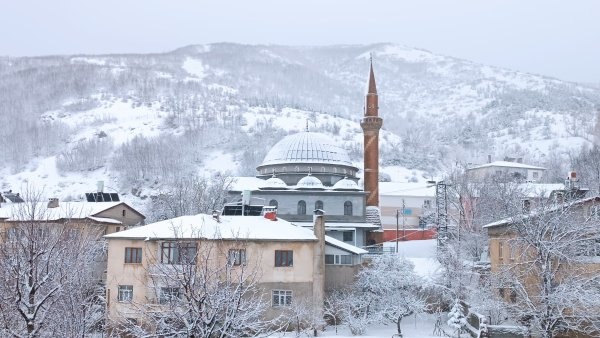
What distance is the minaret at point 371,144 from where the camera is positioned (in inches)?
2132

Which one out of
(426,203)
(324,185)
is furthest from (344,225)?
(426,203)

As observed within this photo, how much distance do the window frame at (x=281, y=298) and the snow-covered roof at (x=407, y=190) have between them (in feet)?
152

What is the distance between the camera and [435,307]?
119 ft

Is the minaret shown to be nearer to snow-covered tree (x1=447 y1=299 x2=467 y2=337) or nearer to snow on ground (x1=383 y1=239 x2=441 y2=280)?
snow on ground (x1=383 y1=239 x2=441 y2=280)

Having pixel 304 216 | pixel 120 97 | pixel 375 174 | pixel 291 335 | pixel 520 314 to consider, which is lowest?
pixel 291 335

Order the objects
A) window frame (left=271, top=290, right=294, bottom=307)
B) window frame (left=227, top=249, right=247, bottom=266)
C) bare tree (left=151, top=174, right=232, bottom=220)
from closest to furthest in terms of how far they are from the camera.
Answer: window frame (left=227, top=249, right=247, bottom=266) < window frame (left=271, top=290, right=294, bottom=307) < bare tree (left=151, top=174, right=232, bottom=220)

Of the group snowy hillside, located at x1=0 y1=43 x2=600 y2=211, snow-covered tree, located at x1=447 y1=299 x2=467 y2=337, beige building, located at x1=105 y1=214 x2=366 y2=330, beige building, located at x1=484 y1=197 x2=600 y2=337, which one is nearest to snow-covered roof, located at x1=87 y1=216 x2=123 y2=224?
beige building, located at x1=105 y1=214 x2=366 y2=330

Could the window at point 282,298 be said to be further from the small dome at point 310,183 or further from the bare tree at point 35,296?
the small dome at point 310,183

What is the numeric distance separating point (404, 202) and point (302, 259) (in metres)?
44.4

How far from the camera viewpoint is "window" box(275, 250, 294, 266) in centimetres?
3131

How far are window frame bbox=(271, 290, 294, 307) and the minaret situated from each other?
22.9 m

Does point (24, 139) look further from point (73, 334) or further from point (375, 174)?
point (73, 334)

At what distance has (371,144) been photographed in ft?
183

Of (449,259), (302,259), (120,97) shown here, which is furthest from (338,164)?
(120,97)
